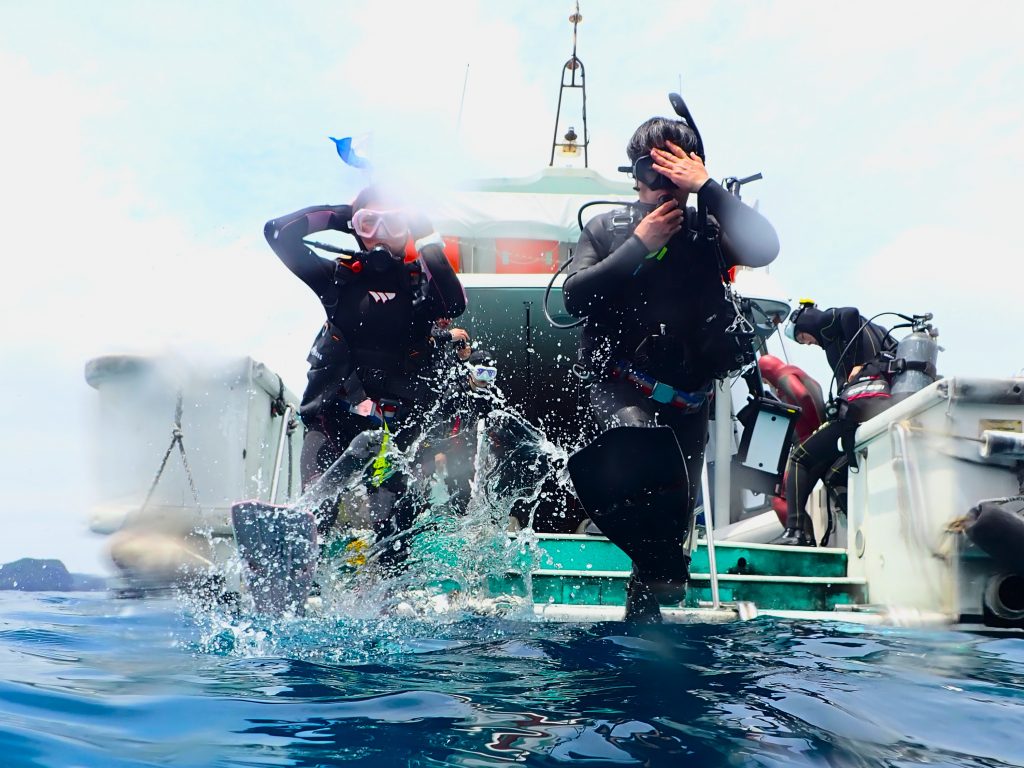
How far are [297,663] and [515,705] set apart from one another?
2.42 feet

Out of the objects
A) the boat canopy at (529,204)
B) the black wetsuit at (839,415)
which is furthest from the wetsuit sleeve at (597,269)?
the boat canopy at (529,204)

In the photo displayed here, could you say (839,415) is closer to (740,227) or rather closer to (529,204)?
(740,227)

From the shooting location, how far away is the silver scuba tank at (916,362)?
468cm

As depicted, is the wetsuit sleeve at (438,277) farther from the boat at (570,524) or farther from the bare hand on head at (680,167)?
the bare hand on head at (680,167)

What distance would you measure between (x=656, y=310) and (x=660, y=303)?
28 millimetres

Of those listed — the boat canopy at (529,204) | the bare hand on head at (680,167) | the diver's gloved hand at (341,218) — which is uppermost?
the boat canopy at (529,204)

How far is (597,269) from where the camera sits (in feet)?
9.30

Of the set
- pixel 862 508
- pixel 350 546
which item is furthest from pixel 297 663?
pixel 862 508

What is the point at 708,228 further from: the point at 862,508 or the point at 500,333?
the point at 500,333

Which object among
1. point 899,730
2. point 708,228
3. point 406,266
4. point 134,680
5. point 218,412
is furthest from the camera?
point 218,412

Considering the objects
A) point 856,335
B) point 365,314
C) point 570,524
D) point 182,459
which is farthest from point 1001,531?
point 570,524

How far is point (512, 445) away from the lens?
6.03 metres

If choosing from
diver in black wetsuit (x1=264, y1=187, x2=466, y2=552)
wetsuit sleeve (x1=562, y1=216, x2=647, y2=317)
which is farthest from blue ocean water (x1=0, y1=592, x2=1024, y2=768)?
wetsuit sleeve (x1=562, y1=216, x2=647, y2=317)

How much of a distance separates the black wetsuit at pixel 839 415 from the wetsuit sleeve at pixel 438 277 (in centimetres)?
236
